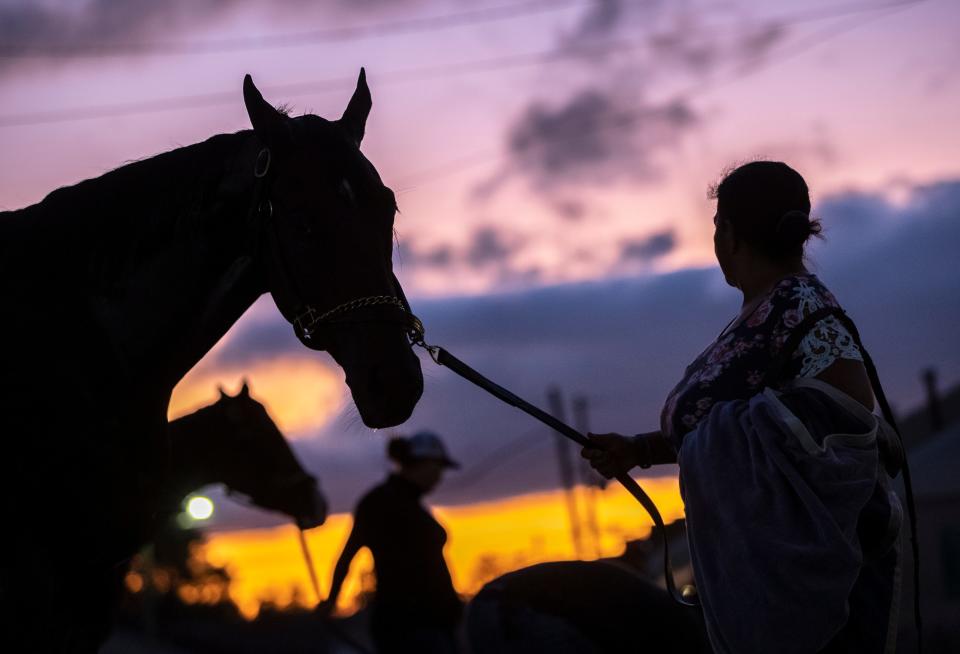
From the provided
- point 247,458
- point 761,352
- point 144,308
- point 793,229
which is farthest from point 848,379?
point 247,458

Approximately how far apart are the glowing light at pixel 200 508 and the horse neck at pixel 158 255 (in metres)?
6.05

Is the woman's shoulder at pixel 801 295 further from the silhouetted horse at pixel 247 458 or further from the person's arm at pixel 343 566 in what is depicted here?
the silhouetted horse at pixel 247 458

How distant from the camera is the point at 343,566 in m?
7.71

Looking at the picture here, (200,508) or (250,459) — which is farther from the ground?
(250,459)

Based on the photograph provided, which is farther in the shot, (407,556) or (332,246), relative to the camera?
(407,556)

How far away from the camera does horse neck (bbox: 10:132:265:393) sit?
355 cm

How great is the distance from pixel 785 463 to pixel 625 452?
2.57 ft

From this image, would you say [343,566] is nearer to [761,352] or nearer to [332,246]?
[332,246]

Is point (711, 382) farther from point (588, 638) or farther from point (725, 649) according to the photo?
point (588, 638)

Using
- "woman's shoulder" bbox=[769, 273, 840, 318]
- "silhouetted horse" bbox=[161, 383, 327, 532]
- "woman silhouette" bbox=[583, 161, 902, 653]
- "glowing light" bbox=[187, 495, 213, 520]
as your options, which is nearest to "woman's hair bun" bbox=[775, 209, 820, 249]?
"woman silhouette" bbox=[583, 161, 902, 653]

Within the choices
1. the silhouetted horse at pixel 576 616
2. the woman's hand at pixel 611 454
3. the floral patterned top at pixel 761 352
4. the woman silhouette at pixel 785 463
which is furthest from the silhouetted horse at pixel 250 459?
the woman silhouette at pixel 785 463

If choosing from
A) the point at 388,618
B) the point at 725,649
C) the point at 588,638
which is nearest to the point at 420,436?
the point at 388,618

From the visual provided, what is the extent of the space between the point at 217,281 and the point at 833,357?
5.98 feet

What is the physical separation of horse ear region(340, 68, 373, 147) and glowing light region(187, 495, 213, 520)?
6020 mm
